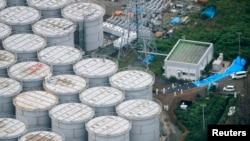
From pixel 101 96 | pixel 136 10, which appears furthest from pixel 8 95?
pixel 136 10

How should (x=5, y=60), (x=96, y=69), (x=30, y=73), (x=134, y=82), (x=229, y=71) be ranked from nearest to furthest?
(x=134, y=82)
(x=30, y=73)
(x=96, y=69)
(x=5, y=60)
(x=229, y=71)

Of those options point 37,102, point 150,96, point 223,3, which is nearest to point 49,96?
point 37,102

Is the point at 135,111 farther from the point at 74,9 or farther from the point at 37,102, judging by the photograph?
the point at 74,9

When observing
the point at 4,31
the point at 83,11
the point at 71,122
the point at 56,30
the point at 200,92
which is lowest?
the point at 200,92

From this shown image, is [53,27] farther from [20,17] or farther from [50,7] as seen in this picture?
[20,17]

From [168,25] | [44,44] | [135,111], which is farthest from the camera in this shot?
[168,25]

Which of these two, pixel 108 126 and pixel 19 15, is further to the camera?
pixel 19 15
